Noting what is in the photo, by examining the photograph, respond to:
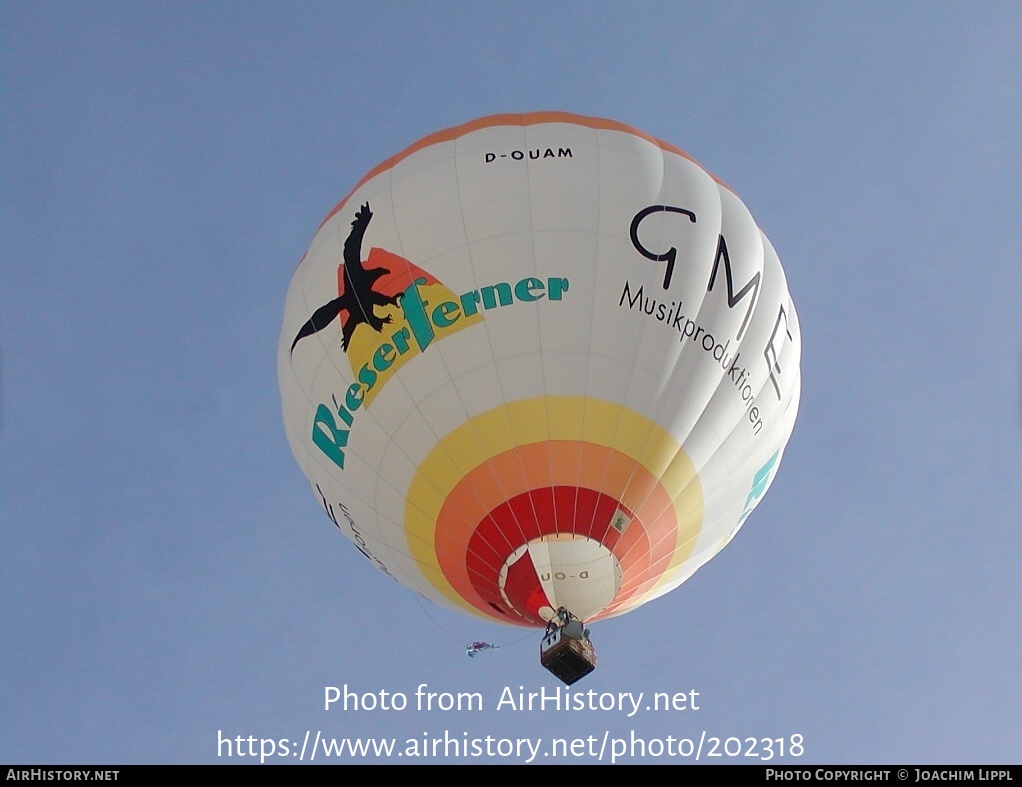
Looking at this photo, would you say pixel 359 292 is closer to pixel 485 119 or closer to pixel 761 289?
pixel 485 119

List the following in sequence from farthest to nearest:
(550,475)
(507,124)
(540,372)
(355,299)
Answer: (507,124) → (355,299) → (540,372) → (550,475)

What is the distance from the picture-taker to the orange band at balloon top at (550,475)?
1058cm

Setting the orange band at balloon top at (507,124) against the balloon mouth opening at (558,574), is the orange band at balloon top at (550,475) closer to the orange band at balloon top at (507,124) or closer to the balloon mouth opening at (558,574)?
the balloon mouth opening at (558,574)

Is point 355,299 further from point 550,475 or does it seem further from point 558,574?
point 558,574

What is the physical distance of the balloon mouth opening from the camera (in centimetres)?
1064

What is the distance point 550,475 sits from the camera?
10.6m

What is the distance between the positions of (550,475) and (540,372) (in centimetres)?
95

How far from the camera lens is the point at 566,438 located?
10602 millimetres

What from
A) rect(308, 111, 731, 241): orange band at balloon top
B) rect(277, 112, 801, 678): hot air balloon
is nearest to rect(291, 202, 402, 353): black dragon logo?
rect(277, 112, 801, 678): hot air balloon

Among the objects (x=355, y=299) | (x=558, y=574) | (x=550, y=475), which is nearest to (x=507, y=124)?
(x=355, y=299)

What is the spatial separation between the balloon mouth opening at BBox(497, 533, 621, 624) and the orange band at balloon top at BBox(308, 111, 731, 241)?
170 inches

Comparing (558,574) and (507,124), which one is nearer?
(558,574)

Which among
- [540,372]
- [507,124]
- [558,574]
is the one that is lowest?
[558,574]

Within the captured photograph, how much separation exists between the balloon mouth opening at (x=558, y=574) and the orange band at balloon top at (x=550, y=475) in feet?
0.26
